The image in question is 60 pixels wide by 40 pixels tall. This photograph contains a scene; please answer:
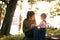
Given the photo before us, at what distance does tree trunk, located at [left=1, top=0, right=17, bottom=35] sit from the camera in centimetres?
845

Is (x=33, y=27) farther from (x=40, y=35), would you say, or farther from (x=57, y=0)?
(x=57, y=0)

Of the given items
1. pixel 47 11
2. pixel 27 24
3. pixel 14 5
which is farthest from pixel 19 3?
pixel 27 24

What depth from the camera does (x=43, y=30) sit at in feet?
18.4

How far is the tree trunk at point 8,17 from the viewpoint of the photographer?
8453 mm

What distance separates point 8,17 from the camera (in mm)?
8711

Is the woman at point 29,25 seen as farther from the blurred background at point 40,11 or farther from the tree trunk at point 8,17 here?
the tree trunk at point 8,17

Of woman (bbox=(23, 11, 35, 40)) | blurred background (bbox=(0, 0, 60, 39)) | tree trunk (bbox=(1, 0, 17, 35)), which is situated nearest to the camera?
woman (bbox=(23, 11, 35, 40))

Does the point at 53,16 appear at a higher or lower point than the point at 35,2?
lower

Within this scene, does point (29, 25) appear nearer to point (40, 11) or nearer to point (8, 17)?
point (40, 11)

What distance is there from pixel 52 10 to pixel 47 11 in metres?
0.18

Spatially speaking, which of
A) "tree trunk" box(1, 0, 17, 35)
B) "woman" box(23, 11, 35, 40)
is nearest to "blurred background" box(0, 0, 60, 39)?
"tree trunk" box(1, 0, 17, 35)

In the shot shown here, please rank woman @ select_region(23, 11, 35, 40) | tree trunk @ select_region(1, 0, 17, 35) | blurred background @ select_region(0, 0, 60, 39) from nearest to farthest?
woman @ select_region(23, 11, 35, 40) < blurred background @ select_region(0, 0, 60, 39) < tree trunk @ select_region(1, 0, 17, 35)

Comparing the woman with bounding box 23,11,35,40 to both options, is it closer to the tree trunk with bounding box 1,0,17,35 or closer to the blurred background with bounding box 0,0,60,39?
the blurred background with bounding box 0,0,60,39

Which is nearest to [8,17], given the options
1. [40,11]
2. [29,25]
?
[40,11]
